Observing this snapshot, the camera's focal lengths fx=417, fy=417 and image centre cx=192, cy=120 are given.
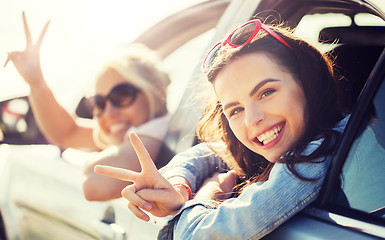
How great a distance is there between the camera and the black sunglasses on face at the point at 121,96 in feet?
9.00

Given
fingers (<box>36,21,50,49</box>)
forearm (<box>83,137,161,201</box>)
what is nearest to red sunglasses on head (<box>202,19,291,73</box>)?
forearm (<box>83,137,161,201</box>)

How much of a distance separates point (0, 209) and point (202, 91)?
6.23ft

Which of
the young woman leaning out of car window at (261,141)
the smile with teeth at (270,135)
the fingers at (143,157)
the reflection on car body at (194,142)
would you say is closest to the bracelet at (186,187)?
the young woman leaning out of car window at (261,141)

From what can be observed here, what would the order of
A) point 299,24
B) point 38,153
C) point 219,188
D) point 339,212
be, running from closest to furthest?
point 339,212 < point 219,188 < point 299,24 < point 38,153

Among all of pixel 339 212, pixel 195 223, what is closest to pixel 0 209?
pixel 195 223

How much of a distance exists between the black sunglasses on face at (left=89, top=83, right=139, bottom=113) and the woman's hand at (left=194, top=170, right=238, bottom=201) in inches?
48.5

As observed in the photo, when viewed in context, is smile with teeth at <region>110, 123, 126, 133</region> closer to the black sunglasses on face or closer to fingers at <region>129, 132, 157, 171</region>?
the black sunglasses on face

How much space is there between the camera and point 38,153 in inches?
104

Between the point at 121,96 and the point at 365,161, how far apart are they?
1.95 meters

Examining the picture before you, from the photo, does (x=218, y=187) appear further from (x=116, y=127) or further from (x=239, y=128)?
(x=116, y=127)

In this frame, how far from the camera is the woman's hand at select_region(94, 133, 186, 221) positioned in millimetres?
1250

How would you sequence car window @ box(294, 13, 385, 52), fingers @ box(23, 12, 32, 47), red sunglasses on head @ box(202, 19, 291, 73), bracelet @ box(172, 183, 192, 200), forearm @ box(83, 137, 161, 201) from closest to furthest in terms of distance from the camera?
red sunglasses on head @ box(202, 19, 291, 73) → bracelet @ box(172, 183, 192, 200) → car window @ box(294, 13, 385, 52) → forearm @ box(83, 137, 161, 201) → fingers @ box(23, 12, 32, 47)

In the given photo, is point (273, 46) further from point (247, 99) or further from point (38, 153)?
point (38, 153)

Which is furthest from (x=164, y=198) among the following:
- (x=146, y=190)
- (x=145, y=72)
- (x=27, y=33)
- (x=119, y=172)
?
(x=27, y=33)
